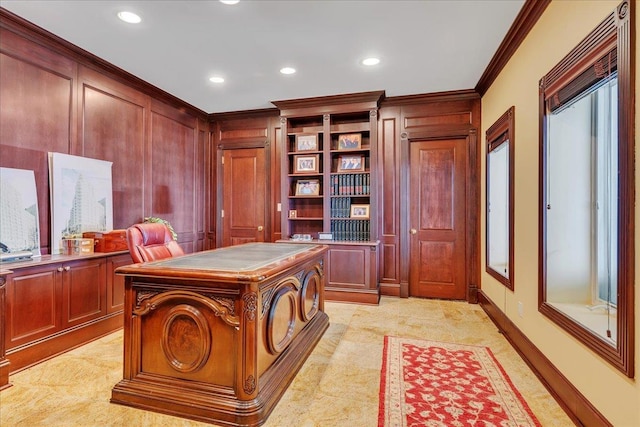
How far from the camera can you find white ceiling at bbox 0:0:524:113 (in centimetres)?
254

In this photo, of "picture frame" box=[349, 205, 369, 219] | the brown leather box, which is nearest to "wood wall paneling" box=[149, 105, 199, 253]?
the brown leather box

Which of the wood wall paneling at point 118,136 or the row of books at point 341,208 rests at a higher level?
the wood wall paneling at point 118,136

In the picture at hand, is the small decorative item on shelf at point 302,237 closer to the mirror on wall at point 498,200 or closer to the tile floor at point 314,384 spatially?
the tile floor at point 314,384

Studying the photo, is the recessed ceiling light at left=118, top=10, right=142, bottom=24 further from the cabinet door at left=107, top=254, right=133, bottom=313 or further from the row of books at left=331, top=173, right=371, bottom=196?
the row of books at left=331, top=173, right=371, bottom=196

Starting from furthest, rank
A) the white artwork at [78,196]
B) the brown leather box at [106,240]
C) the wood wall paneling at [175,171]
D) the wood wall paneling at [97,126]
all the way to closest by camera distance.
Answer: the wood wall paneling at [175,171] < the brown leather box at [106,240] < the white artwork at [78,196] < the wood wall paneling at [97,126]

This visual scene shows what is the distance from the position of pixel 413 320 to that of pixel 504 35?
9.85ft

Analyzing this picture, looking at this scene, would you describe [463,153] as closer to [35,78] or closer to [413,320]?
[413,320]

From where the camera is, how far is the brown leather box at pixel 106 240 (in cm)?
313

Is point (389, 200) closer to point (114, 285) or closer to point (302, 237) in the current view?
point (302, 237)

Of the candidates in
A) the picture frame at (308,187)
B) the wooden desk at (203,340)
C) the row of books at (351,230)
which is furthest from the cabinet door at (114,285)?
the row of books at (351,230)

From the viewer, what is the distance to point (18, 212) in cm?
265

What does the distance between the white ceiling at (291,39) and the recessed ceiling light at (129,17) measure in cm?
5

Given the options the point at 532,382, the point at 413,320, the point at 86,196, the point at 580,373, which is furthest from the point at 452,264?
the point at 86,196

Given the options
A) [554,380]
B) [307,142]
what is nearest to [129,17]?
[307,142]
